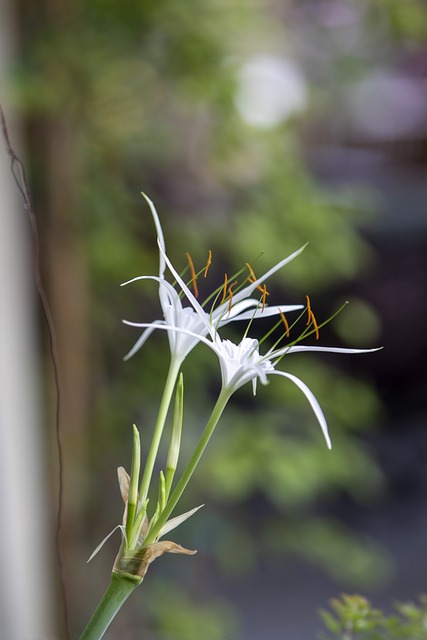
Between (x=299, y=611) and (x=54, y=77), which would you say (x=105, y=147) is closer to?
(x=54, y=77)

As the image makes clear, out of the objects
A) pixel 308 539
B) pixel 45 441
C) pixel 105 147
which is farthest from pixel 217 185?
pixel 308 539

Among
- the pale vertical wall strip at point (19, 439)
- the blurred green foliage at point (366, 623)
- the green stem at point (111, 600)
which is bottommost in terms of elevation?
the pale vertical wall strip at point (19, 439)

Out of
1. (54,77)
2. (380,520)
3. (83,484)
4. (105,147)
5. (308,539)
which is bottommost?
(380,520)

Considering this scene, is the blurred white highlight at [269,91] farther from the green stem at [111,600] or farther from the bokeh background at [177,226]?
the green stem at [111,600]

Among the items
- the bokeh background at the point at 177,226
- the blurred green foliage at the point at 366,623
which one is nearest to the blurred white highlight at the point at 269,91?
the bokeh background at the point at 177,226

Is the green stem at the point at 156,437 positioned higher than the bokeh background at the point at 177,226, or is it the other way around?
the green stem at the point at 156,437

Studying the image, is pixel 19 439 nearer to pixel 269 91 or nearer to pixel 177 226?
pixel 177 226
